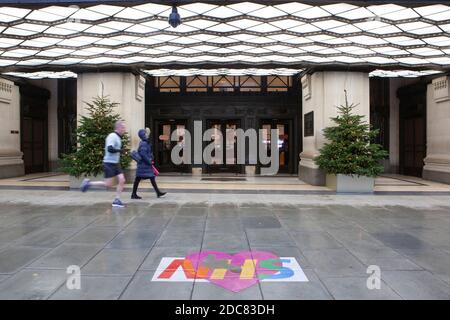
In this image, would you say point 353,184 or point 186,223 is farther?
point 353,184

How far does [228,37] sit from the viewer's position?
10.1m

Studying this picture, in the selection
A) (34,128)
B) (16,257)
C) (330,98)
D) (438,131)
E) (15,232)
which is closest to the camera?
(16,257)

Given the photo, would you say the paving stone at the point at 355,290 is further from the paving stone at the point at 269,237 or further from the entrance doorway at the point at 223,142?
the entrance doorway at the point at 223,142

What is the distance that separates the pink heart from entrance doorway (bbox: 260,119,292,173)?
14.1 m

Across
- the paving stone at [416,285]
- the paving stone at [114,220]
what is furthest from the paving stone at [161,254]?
the paving stone at [416,285]

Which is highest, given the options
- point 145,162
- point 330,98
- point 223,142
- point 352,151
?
point 330,98

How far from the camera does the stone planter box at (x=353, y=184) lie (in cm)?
1111

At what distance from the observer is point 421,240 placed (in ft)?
17.9

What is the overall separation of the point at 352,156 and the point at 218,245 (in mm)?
7179

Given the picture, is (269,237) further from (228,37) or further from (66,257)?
(228,37)

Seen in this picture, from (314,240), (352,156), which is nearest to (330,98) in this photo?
(352,156)

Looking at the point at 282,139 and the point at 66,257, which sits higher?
the point at 282,139
